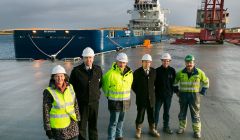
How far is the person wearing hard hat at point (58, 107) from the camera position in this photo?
12.4 ft

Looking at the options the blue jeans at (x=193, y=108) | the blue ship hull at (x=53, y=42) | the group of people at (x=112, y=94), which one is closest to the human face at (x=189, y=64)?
the group of people at (x=112, y=94)

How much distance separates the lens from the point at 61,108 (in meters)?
3.80

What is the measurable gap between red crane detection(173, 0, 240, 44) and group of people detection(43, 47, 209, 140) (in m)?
38.6

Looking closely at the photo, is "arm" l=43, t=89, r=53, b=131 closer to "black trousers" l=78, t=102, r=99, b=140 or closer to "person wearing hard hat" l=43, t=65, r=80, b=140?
"person wearing hard hat" l=43, t=65, r=80, b=140

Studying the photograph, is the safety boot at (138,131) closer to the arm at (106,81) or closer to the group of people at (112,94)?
the group of people at (112,94)

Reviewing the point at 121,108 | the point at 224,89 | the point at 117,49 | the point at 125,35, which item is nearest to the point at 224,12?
the point at 125,35

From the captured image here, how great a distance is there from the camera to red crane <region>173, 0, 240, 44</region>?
42103 millimetres

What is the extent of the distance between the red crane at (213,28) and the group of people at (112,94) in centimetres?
3859

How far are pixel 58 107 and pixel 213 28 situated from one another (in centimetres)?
4281

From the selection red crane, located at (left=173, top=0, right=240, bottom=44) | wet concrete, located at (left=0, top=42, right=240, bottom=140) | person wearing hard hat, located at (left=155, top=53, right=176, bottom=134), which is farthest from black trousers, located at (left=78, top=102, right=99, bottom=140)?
red crane, located at (left=173, top=0, right=240, bottom=44)

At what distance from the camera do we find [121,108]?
488 cm

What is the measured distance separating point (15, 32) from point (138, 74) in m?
18.9

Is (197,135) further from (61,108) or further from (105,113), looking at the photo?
(61,108)

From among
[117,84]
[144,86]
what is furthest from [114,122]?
[144,86]
